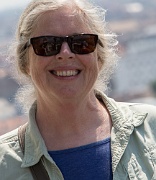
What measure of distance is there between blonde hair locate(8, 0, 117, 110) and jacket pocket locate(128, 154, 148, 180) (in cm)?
20

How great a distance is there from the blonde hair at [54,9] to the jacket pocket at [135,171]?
0.20 meters

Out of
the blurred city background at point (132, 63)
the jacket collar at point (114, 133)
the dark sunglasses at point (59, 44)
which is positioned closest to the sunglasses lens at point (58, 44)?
the dark sunglasses at point (59, 44)

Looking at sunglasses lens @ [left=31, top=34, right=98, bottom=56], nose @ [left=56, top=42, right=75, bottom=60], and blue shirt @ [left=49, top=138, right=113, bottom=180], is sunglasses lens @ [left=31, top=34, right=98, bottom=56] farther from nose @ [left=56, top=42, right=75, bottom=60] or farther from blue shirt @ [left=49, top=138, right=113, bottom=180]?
blue shirt @ [left=49, top=138, right=113, bottom=180]

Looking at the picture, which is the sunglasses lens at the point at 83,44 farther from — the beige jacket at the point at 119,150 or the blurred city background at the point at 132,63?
the blurred city background at the point at 132,63

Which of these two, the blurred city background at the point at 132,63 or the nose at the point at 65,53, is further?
the blurred city background at the point at 132,63

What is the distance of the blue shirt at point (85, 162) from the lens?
1255 millimetres

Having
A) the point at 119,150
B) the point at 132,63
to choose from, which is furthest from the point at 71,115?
the point at 132,63

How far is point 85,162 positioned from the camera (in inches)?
49.9

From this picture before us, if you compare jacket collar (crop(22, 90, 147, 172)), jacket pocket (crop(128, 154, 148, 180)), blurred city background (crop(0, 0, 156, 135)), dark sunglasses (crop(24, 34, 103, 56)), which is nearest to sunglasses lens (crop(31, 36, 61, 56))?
dark sunglasses (crop(24, 34, 103, 56))

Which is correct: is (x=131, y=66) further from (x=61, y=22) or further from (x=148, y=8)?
(x=61, y=22)

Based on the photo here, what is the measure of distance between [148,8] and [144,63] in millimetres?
20810

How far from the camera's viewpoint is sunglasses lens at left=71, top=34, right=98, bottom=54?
126 centimetres

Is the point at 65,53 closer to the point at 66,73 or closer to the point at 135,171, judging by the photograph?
→ the point at 66,73

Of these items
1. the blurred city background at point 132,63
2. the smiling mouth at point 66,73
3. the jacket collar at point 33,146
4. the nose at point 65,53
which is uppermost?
the nose at point 65,53
